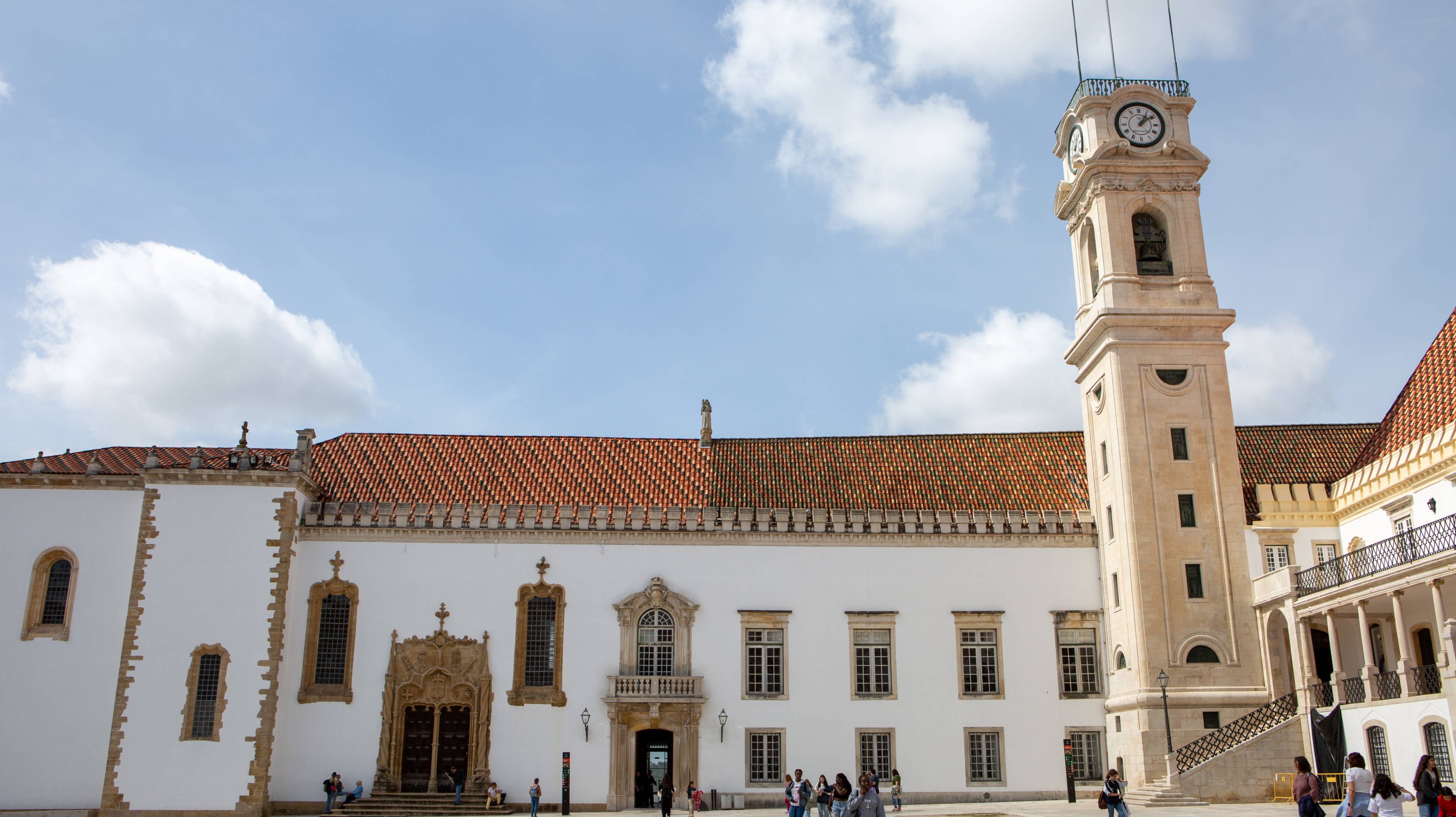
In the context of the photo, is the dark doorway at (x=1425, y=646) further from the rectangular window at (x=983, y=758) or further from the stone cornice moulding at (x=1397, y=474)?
the rectangular window at (x=983, y=758)

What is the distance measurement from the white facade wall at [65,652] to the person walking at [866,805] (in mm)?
24343

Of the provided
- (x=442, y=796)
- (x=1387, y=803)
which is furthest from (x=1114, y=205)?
(x=442, y=796)

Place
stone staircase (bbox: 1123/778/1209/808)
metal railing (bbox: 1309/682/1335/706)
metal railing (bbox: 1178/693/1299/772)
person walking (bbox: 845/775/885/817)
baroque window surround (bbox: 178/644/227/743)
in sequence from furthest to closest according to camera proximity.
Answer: baroque window surround (bbox: 178/644/227/743), metal railing (bbox: 1178/693/1299/772), metal railing (bbox: 1309/682/1335/706), stone staircase (bbox: 1123/778/1209/808), person walking (bbox: 845/775/885/817)

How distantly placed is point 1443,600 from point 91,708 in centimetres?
3476

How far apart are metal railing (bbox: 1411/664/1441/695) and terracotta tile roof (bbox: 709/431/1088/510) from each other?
11.7 metres

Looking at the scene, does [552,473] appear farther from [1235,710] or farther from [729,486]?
[1235,710]

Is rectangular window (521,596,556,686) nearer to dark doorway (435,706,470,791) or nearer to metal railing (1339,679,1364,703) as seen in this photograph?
dark doorway (435,706,470,791)

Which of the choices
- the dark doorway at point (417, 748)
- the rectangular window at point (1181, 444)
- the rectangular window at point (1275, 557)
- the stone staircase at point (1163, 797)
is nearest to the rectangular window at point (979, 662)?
the stone staircase at point (1163, 797)

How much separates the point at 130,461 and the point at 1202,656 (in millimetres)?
32297

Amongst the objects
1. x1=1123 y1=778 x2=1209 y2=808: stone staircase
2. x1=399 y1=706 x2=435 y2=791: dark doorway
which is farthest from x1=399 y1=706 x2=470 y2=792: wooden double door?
x1=1123 y1=778 x2=1209 y2=808: stone staircase

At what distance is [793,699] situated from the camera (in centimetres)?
3300

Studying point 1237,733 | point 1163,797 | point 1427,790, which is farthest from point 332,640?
point 1427,790

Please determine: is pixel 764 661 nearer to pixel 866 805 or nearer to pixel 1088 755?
pixel 1088 755

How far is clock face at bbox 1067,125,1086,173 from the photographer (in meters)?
35.7
